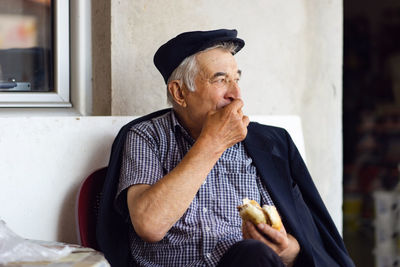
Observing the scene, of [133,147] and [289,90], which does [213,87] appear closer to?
[133,147]

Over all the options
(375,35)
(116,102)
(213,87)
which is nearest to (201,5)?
(116,102)

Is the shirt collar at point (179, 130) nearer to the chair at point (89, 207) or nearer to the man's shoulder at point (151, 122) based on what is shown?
the man's shoulder at point (151, 122)

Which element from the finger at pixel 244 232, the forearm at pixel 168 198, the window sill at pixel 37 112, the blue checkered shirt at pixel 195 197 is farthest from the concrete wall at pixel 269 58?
the finger at pixel 244 232

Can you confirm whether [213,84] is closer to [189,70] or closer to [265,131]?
[189,70]

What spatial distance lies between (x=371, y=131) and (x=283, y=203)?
3434mm

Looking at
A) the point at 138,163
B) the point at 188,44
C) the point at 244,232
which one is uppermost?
the point at 188,44

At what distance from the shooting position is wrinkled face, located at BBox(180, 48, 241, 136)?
7.16 ft

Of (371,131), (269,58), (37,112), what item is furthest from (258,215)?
(371,131)

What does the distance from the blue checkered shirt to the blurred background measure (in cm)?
252

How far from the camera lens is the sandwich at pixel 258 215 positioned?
190 cm

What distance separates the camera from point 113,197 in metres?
2.06

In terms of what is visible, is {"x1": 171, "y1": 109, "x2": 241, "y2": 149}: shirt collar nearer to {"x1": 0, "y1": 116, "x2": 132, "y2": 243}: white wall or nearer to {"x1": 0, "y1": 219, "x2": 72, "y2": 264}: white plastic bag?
{"x1": 0, "y1": 116, "x2": 132, "y2": 243}: white wall

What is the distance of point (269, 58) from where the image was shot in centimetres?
318

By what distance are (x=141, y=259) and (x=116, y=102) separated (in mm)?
819
